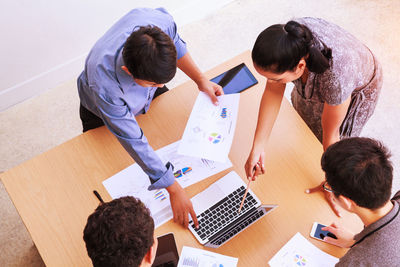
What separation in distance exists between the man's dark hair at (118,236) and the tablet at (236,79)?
2.43ft

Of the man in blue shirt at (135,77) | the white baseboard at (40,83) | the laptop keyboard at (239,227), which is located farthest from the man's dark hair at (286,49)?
the white baseboard at (40,83)

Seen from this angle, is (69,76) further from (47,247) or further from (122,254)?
(122,254)

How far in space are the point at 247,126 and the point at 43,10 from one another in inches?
58.1

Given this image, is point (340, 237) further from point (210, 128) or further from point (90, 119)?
point (90, 119)

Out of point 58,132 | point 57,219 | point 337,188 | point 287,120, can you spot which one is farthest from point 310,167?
point 58,132

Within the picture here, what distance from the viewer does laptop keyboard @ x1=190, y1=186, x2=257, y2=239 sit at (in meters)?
1.19

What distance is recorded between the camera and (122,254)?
890mm

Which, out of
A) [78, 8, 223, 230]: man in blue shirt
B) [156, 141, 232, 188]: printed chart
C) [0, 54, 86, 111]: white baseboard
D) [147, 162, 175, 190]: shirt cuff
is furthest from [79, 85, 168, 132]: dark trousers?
[0, 54, 86, 111]: white baseboard

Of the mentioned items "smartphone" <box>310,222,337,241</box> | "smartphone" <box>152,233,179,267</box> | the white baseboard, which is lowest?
the white baseboard

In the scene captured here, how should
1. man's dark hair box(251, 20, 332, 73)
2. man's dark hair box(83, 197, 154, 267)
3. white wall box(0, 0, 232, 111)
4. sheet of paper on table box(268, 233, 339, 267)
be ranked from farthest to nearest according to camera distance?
white wall box(0, 0, 232, 111) → sheet of paper on table box(268, 233, 339, 267) → man's dark hair box(251, 20, 332, 73) → man's dark hair box(83, 197, 154, 267)

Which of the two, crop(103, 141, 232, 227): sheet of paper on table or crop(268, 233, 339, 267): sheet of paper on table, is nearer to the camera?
crop(268, 233, 339, 267): sheet of paper on table

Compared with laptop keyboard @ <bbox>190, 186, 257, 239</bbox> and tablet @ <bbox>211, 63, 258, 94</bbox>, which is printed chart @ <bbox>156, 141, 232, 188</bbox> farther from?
tablet @ <bbox>211, 63, 258, 94</bbox>

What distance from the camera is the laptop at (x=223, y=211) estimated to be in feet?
3.88

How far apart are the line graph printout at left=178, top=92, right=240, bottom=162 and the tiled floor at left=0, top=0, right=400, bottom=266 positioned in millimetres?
1015
